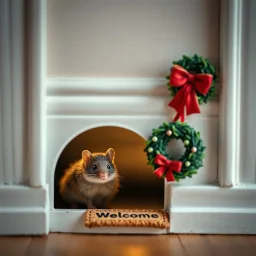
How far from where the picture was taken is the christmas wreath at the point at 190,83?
135cm

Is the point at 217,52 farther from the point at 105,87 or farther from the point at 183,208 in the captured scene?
the point at 183,208

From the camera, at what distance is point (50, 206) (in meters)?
1.42

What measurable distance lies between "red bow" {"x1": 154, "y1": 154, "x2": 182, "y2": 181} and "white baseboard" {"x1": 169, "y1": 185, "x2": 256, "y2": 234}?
61 mm

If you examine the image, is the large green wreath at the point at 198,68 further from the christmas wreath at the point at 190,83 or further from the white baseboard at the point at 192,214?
the white baseboard at the point at 192,214

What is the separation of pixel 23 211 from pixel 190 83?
595 millimetres

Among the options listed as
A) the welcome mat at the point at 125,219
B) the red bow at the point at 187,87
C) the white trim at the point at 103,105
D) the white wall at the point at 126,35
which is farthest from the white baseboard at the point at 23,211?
the red bow at the point at 187,87

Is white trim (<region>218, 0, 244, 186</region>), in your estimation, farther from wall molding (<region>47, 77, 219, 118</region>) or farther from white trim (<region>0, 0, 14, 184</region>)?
white trim (<region>0, 0, 14, 184</region>)

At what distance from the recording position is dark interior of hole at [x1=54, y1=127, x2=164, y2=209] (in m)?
1.75

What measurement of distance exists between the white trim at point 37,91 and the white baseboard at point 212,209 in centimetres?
39

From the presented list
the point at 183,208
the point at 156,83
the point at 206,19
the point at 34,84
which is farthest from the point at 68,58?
the point at 183,208

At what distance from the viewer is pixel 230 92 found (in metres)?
1.37

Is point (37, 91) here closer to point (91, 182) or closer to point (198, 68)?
point (91, 182)

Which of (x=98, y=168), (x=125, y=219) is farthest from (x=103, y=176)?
(x=125, y=219)

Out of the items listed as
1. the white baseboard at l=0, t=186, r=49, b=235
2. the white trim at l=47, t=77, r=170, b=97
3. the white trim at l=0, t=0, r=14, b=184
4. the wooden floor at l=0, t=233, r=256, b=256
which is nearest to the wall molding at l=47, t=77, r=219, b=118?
the white trim at l=47, t=77, r=170, b=97
